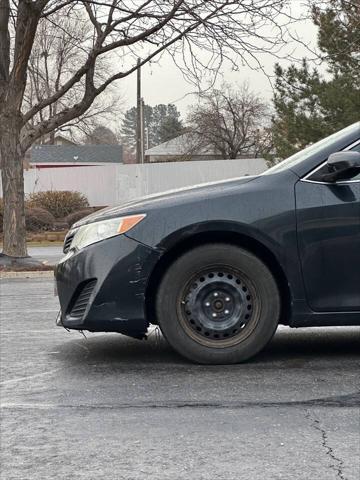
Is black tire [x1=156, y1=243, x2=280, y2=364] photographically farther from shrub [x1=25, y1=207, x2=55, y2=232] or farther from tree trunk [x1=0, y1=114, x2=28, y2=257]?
shrub [x1=25, y1=207, x2=55, y2=232]

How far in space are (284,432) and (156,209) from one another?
1845 mm

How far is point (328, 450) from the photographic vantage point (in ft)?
10.6

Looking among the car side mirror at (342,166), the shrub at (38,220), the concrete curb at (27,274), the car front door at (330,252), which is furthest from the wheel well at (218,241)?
the shrub at (38,220)

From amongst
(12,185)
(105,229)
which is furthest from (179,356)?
(12,185)

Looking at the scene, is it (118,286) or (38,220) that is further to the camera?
(38,220)

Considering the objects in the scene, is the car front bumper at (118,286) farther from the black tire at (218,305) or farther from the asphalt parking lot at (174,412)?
the asphalt parking lot at (174,412)

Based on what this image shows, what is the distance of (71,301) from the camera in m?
4.84

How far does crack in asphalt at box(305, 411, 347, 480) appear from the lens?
9.86 feet

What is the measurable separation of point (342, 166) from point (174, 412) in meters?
1.93

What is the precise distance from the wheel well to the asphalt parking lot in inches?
18.5

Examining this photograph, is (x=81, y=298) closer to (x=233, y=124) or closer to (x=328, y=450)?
(x=328, y=450)

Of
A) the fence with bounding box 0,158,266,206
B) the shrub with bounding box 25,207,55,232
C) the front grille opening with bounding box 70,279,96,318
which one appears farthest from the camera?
the fence with bounding box 0,158,266,206

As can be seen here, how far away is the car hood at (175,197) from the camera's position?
15.8ft

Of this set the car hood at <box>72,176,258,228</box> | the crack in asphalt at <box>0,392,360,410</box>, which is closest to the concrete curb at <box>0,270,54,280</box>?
the car hood at <box>72,176,258,228</box>
